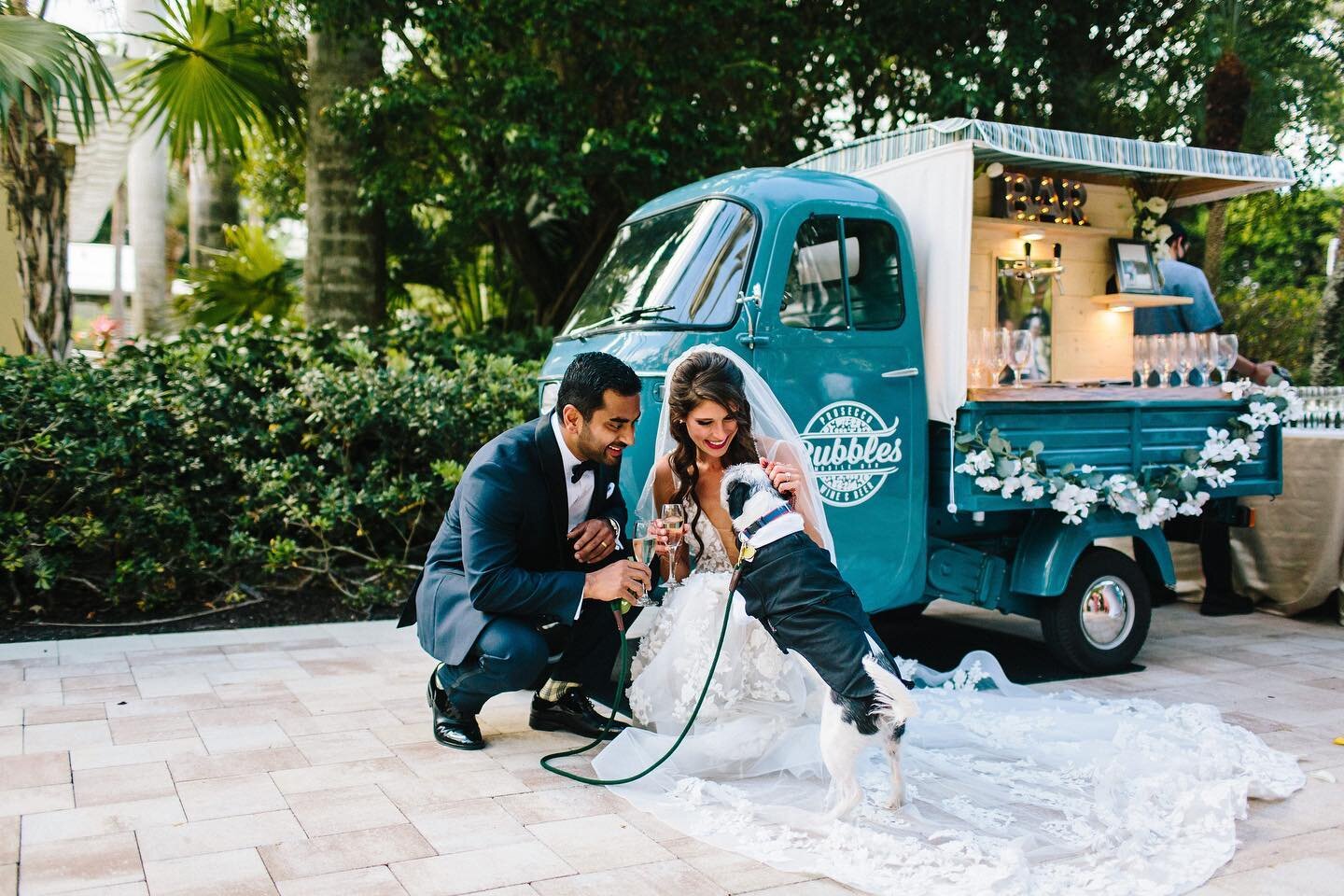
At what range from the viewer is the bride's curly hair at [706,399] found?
158 inches

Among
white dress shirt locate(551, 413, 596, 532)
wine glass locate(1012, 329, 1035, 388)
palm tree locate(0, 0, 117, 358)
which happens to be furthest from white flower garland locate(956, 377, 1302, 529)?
palm tree locate(0, 0, 117, 358)

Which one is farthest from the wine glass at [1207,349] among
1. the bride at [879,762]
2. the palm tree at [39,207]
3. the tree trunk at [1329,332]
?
the palm tree at [39,207]

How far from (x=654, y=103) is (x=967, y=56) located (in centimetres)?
304

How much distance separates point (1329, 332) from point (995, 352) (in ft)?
21.4

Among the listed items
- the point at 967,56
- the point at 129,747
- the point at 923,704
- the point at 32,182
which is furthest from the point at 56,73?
the point at 967,56

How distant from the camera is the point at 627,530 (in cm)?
461

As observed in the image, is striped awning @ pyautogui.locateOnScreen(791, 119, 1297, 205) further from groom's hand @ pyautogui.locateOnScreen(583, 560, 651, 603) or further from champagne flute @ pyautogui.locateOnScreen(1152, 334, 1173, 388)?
groom's hand @ pyautogui.locateOnScreen(583, 560, 651, 603)

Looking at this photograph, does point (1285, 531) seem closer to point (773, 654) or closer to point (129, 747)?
point (773, 654)

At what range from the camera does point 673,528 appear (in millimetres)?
3961

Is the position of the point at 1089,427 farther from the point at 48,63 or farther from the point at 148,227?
the point at 148,227

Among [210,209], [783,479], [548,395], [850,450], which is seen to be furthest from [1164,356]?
[210,209]

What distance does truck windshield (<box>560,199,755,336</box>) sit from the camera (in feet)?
16.1

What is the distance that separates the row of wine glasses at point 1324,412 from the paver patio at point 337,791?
7.58 ft

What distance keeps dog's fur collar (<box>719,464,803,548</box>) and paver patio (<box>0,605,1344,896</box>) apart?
38.9 inches
